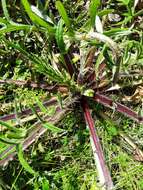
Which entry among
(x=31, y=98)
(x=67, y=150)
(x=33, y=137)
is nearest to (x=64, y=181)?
(x=67, y=150)

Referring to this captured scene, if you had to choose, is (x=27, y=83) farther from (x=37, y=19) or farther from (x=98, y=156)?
(x=37, y=19)

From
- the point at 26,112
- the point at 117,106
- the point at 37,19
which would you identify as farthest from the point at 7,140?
the point at 117,106

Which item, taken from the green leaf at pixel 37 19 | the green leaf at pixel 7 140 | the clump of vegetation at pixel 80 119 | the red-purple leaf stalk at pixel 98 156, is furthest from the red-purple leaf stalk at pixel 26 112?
the green leaf at pixel 37 19

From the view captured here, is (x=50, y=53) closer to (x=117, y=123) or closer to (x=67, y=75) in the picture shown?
(x=67, y=75)

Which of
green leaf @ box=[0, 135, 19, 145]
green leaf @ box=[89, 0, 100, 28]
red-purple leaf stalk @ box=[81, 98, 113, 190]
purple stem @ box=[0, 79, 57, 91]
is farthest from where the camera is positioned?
purple stem @ box=[0, 79, 57, 91]

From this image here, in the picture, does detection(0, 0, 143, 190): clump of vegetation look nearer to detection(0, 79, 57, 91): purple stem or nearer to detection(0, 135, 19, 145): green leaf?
detection(0, 79, 57, 91): purple stem

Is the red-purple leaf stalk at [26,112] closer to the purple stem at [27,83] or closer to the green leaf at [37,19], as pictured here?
the purple stem at [27,83]

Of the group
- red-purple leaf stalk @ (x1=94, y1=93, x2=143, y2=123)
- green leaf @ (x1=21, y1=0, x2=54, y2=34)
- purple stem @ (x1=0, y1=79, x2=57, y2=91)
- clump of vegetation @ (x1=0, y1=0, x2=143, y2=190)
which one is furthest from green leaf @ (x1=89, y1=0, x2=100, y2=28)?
purple stem @ (x1=0, y1=79, x2=57, y2=91)
